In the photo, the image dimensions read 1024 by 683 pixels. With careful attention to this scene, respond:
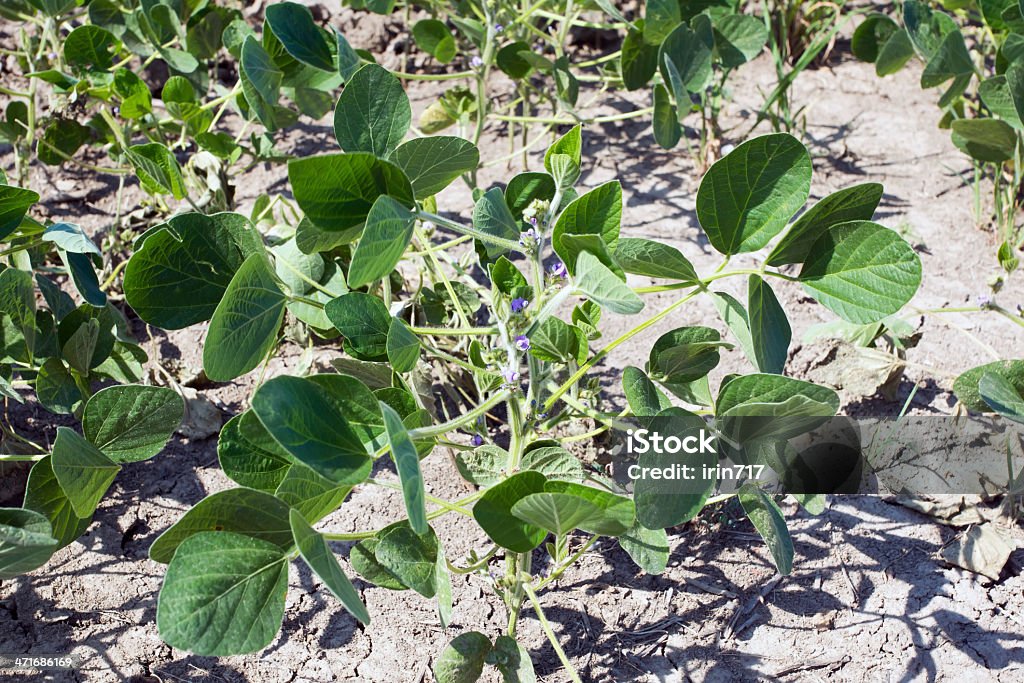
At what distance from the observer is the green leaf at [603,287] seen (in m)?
0.85

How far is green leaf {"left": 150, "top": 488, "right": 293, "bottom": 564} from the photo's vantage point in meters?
0.91

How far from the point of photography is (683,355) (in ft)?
3.81

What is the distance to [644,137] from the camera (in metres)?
2.48

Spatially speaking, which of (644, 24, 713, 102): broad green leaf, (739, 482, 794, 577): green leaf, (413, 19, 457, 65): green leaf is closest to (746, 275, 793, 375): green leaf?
(739, 482, 794, 577): green leaf

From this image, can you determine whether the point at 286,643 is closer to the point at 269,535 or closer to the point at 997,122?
the point at 269,535

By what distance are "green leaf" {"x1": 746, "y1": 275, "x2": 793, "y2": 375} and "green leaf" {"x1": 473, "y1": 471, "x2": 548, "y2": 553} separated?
0.32m

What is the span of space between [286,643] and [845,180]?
1.78 meters

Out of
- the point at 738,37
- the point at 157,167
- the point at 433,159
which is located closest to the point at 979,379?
the point at 433,159

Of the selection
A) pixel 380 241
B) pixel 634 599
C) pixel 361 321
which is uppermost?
pixel 380 241

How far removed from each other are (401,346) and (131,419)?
0.43m

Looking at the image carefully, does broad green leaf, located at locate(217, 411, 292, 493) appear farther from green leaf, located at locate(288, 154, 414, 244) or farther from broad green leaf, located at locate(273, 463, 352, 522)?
green leaf, located at locate(288, 154, 414, 244)

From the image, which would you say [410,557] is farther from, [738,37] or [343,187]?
[738,37]

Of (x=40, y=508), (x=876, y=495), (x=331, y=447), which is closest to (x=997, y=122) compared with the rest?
(x=876, y=495)

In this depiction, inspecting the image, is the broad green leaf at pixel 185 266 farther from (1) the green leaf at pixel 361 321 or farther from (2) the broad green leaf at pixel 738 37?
(2) the broad green leaf at pixel 738 37
